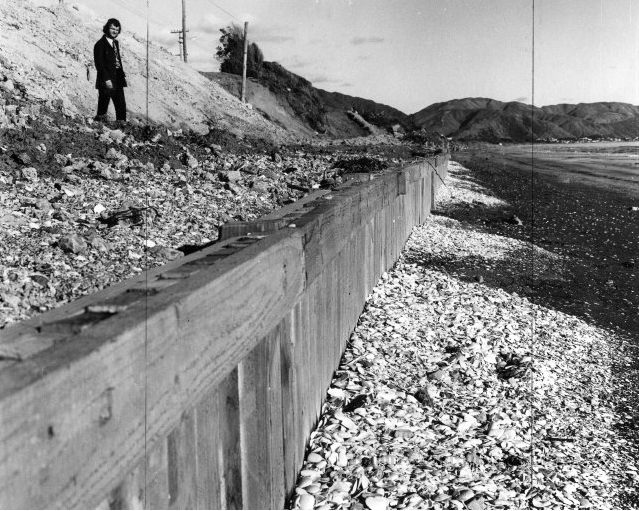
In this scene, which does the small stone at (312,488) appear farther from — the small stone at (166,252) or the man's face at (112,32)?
the man's face at (112,32)

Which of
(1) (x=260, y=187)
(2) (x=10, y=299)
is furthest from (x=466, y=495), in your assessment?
(1) (x=260, y=187)

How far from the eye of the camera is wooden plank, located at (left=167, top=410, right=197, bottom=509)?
1803mm

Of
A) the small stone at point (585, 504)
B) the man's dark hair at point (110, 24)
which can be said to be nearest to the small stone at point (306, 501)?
the small stone at point (585, 504)

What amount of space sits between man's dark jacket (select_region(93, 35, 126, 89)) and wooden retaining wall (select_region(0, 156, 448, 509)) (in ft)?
30.5

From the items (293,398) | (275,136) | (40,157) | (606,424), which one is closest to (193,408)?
(293,398)

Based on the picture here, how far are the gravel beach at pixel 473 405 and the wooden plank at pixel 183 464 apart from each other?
123 centimetres

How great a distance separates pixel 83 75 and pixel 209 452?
1828 centimetres

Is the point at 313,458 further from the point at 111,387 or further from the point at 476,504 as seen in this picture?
the point at 111,387

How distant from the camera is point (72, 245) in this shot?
171 inches

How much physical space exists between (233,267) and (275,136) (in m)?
27.3

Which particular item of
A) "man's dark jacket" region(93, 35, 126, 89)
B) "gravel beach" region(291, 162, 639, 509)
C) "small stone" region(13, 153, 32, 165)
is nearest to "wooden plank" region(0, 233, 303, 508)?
"gravel beach" region(291, 162, 639, 509)

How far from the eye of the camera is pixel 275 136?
94.6 ft

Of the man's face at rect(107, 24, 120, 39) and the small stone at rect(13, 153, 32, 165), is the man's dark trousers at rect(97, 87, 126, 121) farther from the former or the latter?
the small stone at rect(13, 153, 32, 165)

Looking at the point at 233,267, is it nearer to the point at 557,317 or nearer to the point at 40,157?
the point at 40,157
